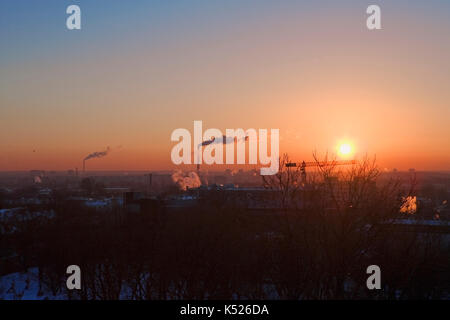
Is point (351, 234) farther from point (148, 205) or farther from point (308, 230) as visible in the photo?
point (148, 205)

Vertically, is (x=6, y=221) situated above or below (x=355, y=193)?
below

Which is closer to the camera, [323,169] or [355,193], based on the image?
[355,193]

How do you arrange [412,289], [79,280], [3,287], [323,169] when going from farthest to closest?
1. [3,287]
2. [79,280]
3. [323,169]
4. [412,289]

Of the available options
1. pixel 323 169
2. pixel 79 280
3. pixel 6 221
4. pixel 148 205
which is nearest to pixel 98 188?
pixel 148 205

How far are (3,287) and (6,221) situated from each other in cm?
1246

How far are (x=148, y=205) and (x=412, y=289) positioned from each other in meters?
31.3

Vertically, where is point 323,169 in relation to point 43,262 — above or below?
above

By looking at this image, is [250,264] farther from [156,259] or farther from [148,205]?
[148,205]

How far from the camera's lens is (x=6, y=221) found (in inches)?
1249

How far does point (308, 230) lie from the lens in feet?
39.8

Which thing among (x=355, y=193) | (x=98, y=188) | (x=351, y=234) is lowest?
(x=98, y=188)
